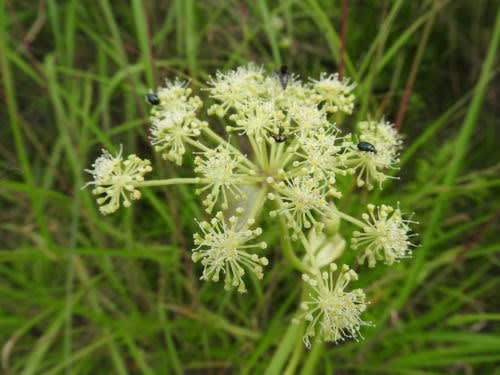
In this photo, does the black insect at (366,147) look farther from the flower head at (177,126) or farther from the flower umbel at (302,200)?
the flower head at (177,126)

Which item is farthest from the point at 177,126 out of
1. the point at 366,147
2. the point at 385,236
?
the point at 385,236

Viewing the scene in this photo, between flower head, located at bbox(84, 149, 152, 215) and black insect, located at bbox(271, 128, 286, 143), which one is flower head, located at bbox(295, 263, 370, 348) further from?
flower head, located at bbox(84, 149, 152, 215)

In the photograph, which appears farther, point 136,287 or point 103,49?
point 103,49

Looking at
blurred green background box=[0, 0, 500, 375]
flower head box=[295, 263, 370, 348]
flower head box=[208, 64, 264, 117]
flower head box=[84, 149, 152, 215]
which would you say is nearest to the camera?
flower head box=[295, 263, 370, 348]

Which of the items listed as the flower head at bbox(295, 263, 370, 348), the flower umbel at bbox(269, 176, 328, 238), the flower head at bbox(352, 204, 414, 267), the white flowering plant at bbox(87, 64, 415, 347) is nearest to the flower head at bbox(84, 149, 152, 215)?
the white flowering plant at bbox(87, 64, 415, 347)

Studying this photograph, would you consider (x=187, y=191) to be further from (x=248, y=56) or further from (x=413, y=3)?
(x=413, y=3)

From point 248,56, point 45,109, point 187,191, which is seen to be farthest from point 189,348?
point 45,109

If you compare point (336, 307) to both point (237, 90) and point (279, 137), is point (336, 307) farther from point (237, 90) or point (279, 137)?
point (237, 90)
